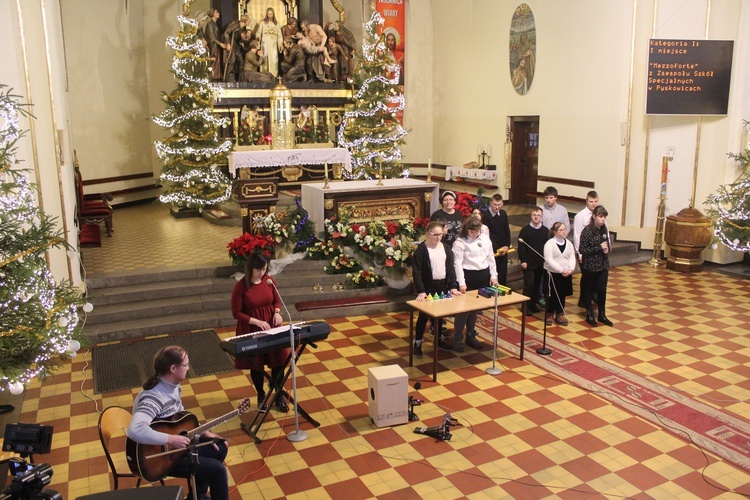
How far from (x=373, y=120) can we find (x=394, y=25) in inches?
166

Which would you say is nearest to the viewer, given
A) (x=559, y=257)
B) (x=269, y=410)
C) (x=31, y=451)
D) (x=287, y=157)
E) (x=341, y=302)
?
(x=31, y=451)

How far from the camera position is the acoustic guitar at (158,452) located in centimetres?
407

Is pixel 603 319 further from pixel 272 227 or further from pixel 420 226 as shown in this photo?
pixel 272 227

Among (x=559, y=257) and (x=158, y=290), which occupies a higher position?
(x=559, y=257)

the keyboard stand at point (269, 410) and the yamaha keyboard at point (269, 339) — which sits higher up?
the yamaha keyboard at point (269, 339)

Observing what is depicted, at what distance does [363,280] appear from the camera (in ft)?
32.6

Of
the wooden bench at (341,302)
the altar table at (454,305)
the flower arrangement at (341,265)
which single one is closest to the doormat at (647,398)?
the altar table at (454,305)

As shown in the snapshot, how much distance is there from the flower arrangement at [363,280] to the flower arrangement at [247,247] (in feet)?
4.27

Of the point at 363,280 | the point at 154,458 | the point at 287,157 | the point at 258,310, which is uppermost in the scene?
the point at 287,157

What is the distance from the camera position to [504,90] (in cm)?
1587

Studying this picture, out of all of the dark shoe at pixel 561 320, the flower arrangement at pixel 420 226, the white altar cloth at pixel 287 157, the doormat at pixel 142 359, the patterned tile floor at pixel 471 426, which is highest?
the white altar cloth at pixel 287 157

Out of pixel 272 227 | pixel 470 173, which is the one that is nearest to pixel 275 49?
pixel 470 173

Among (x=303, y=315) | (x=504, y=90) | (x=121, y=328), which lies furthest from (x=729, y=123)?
(x=121, y=328)

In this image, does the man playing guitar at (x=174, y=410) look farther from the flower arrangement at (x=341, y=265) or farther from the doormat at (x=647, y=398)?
the flower arrangement at (x=341, y=265)
